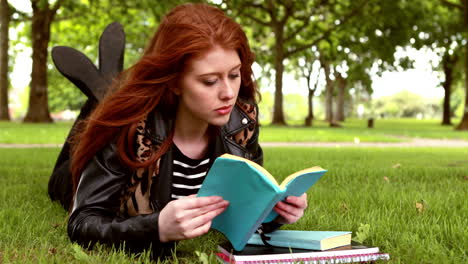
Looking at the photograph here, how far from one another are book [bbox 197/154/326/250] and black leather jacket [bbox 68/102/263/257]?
343 millimetres

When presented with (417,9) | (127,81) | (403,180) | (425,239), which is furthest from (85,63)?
(417,9)

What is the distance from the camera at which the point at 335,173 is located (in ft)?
17.6

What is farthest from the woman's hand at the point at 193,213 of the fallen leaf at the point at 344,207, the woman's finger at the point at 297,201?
the fallen leaf at the point at 344,207

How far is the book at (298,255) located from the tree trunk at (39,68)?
68.6 ft

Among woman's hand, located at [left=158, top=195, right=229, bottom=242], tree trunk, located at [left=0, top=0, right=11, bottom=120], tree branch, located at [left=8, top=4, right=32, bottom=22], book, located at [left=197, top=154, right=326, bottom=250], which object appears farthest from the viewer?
tree branch, located at [left=8, top=4, right=32, bottom=22]

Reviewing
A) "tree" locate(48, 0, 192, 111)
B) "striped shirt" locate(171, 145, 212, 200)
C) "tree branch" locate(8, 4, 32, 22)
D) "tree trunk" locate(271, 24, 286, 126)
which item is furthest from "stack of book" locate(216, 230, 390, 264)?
"tree branch" locate(8, 4, 32, 22)

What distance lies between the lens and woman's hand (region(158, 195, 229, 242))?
1944 mm

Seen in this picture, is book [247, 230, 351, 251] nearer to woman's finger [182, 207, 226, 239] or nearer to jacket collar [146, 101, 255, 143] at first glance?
woman's finger [182, 207, 226, 239]

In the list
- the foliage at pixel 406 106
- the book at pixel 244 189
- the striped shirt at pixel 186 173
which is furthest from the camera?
the foliage at pixel 406 106

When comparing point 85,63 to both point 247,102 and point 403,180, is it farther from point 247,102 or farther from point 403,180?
point 403,180

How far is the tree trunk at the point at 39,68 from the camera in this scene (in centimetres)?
2119

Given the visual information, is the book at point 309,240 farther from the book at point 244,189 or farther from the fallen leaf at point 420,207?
the fallen leaf at point 420,207

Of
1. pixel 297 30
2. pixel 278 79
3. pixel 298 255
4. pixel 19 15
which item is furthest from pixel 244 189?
pixel 19 15

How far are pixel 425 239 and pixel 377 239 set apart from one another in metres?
0.24
